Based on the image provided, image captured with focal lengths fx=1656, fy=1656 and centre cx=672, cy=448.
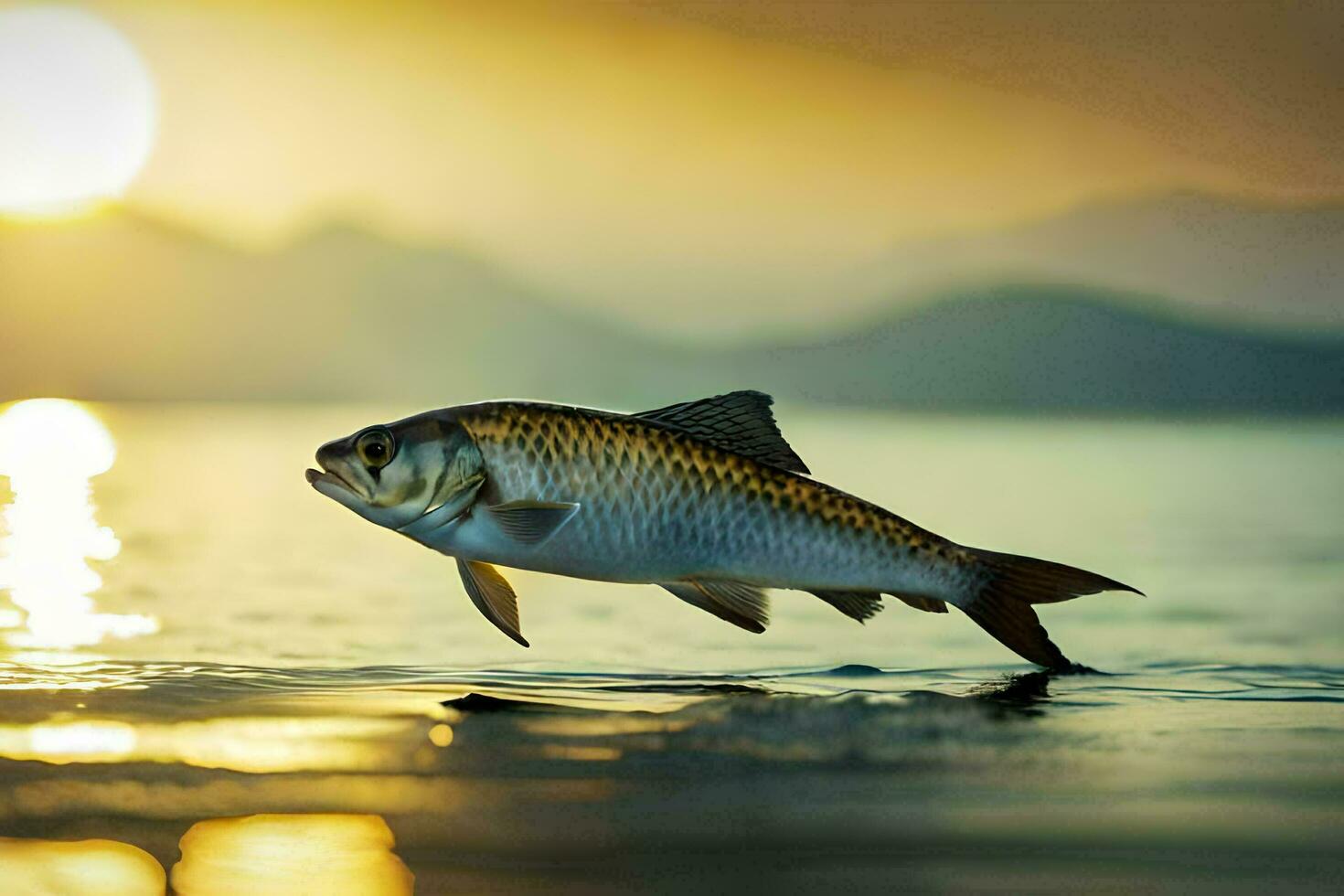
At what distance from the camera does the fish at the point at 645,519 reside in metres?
4.23

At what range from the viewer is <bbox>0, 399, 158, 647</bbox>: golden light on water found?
6.03 m

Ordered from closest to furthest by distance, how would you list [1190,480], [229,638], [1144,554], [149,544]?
[229,638] < [1144,554] < [149,544] < [1190,480]

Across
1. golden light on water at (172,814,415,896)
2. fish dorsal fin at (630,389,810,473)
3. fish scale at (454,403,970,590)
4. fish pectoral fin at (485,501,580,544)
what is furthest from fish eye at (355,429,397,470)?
golden light on water at (172,814,415,896)

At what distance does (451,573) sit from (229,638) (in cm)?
233

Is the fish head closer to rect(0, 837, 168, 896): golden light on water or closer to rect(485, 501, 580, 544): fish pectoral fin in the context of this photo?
rect(485, 501, 580, 544): fish pectoral fin

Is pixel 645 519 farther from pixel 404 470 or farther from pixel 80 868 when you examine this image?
pixel 80 868

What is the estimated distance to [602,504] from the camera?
4234 mm

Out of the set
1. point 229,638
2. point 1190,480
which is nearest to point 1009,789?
point 229,638

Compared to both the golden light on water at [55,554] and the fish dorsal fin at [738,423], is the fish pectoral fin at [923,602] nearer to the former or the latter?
the fish dorsal fin at [738,423]

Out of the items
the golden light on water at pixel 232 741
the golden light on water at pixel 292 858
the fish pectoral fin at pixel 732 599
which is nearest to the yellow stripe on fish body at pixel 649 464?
the fish pectoral fin at pixel 732 599

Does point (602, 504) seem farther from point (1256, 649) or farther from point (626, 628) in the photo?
point (1256, 649)

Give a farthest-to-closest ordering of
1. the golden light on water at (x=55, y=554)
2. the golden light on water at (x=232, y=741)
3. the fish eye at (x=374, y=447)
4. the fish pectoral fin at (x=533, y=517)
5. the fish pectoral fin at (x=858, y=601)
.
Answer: the golden light on water at (x=55, y=554) < the fish pectoral fin at (x=858, y=601) < the fish eye at (x=374, y=447) < the fish pectoral fin at (x=533, y=517) < the golden light on water at (x=232, y=741)

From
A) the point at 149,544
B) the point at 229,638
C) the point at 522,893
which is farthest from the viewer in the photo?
the point at 149,544

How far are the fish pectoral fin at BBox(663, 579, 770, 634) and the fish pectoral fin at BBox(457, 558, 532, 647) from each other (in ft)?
1.36
